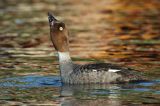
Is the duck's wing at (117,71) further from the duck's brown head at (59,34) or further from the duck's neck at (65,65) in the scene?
the duck's brown head at (59,34)

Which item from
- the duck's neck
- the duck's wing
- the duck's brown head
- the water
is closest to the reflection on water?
the water

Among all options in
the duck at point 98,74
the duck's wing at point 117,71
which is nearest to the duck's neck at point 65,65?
the duck at point 98,74

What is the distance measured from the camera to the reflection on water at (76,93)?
14047 millimetres

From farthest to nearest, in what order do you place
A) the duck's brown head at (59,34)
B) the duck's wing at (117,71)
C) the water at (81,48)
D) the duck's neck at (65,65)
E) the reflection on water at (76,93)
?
1. the duck's brown head at (59,34)
2. the duck's neck at (65,65)
3. the duck's wing at (117,71)
4. the water at (81,48)
5. the reflection on water at (76,93)

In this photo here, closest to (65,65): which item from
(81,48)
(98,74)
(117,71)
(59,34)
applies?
(59,34)

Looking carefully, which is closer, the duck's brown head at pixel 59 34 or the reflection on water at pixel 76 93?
the reflection on water at pixel 76 93

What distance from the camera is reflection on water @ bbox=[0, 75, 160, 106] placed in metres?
14.0

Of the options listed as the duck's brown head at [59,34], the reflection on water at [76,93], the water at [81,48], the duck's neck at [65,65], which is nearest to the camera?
the reflection on water at [76,93]

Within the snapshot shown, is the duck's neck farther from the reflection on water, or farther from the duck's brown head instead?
the reflection on water

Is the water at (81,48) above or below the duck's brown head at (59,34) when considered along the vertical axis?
below

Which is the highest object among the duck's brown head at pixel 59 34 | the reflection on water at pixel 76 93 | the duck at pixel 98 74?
the duck's brown head at pixel 59 34

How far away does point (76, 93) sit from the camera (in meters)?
15.0

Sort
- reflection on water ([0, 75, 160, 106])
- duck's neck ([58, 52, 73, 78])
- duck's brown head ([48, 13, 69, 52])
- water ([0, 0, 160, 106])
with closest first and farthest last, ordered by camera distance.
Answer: reflection on water ([0, 75, 160, 106]) < water ([0, 0, 160, 106]) < duck's neck ([58, 52, 73, 78]) < duck's brown head ([48, 13, 69, 52])

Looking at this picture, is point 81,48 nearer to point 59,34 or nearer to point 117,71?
point 59,34
